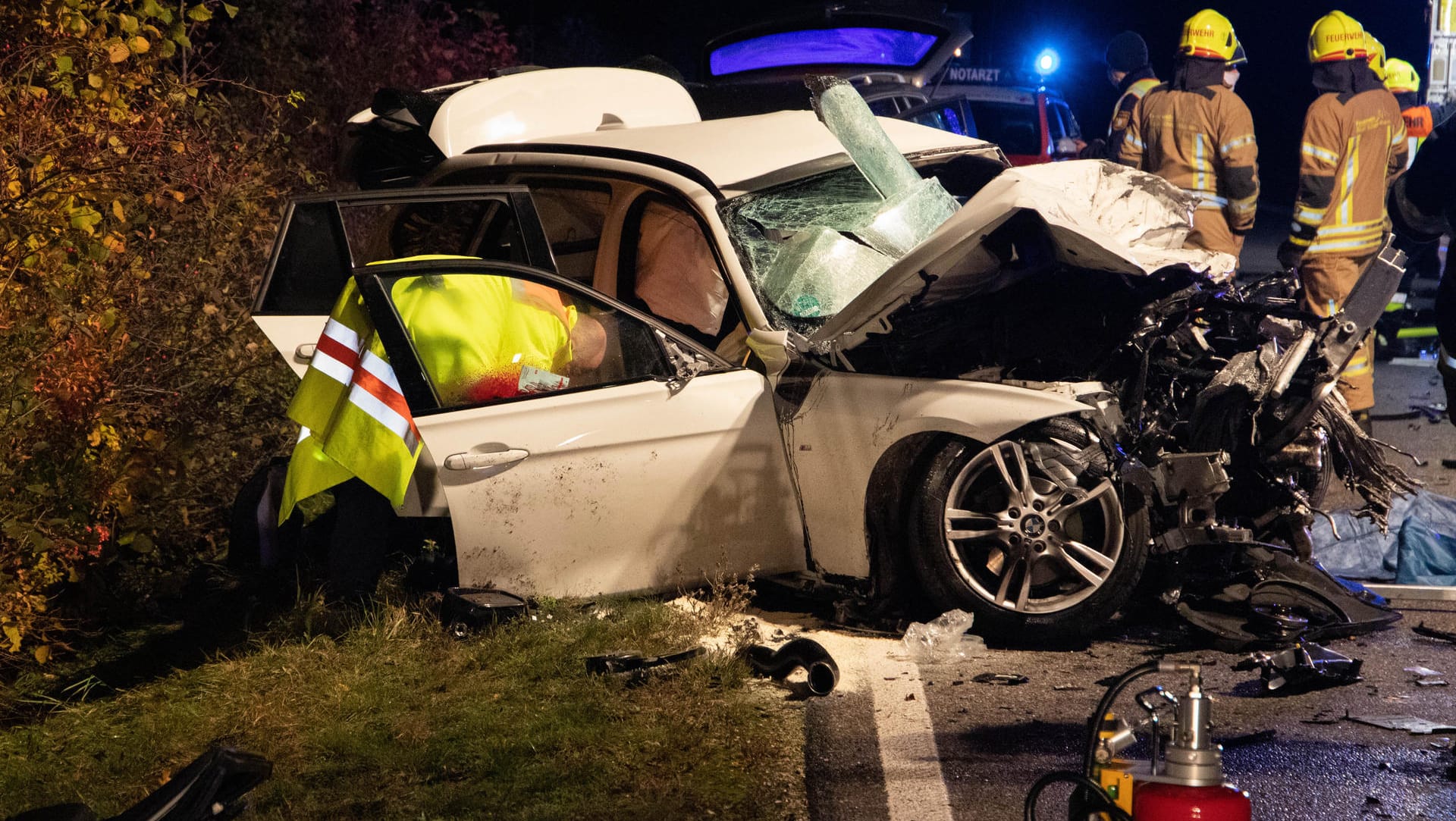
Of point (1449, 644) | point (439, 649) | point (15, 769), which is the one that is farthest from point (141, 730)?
point (1449, 644)

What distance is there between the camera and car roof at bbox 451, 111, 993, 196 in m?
5.35

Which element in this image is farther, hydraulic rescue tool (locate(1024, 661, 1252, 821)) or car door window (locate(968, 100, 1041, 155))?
car door window (locate(968, 100, 1041, 155))

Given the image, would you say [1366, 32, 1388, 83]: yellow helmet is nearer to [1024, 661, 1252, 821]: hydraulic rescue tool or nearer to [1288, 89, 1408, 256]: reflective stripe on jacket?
[1288, 89, 1408, 256]: reflective stripe on jacket

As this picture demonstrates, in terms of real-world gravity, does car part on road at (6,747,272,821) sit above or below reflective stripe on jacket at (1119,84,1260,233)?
below

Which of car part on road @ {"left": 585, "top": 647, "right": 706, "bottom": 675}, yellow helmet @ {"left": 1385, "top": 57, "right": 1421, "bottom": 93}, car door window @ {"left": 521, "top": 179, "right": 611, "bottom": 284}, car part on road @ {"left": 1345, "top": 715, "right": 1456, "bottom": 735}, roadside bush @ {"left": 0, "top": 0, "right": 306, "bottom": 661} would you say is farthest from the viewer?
yellow helmet @ {"left": 1385, "top": 57, "right": 1421, "bottom": 93}

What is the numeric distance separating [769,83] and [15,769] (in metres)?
5.19

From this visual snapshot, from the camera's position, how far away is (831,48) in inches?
283

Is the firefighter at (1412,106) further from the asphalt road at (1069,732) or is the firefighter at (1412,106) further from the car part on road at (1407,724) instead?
the car part on road at (1407,724)

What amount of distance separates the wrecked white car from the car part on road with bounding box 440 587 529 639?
45 millimetres

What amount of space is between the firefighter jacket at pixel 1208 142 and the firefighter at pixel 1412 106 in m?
3.22

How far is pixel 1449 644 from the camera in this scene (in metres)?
4.51

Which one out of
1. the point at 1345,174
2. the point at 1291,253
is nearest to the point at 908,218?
the point at 1291,253

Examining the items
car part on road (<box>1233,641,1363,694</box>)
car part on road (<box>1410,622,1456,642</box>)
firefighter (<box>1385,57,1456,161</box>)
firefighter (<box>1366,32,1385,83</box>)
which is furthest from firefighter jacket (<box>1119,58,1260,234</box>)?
car part on road (<box>1233,641,1363,694</box>)

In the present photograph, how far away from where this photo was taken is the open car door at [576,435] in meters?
4.57
